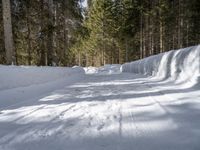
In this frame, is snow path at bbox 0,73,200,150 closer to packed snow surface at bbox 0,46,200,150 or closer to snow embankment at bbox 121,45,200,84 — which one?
packed snow surface at bbox 0,46,200,150

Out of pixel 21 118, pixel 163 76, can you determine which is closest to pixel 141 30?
pixel 163 76

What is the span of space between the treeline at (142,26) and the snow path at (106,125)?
2040 centimetres

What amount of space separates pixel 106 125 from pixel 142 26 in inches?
1585

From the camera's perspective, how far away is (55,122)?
5.11 metres

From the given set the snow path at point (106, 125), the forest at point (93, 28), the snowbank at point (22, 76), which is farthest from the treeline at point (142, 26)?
the snow path at point (106, 125)

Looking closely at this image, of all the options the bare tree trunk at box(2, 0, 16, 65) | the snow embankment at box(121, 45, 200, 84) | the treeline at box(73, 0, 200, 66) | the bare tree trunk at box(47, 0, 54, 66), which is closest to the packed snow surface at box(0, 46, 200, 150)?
the snow embankment at box(121, 45, 200, 84)

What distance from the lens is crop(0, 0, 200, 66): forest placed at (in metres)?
21.9

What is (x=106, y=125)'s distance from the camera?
469 cm

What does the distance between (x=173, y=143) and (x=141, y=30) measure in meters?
39.7

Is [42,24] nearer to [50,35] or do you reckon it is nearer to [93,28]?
[50,35]

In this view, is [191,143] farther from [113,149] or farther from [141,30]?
[141,30]

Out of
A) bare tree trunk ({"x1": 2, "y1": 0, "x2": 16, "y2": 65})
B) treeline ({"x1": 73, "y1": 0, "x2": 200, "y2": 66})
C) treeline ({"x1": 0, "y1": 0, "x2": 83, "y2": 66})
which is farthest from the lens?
treeline ({"x1": 73, "y1": 0, "x2": 200, "y2": 66})

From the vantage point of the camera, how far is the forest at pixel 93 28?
21891 millimetres

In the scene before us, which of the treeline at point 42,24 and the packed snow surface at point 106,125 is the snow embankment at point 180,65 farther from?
the treeline at point 42,24
